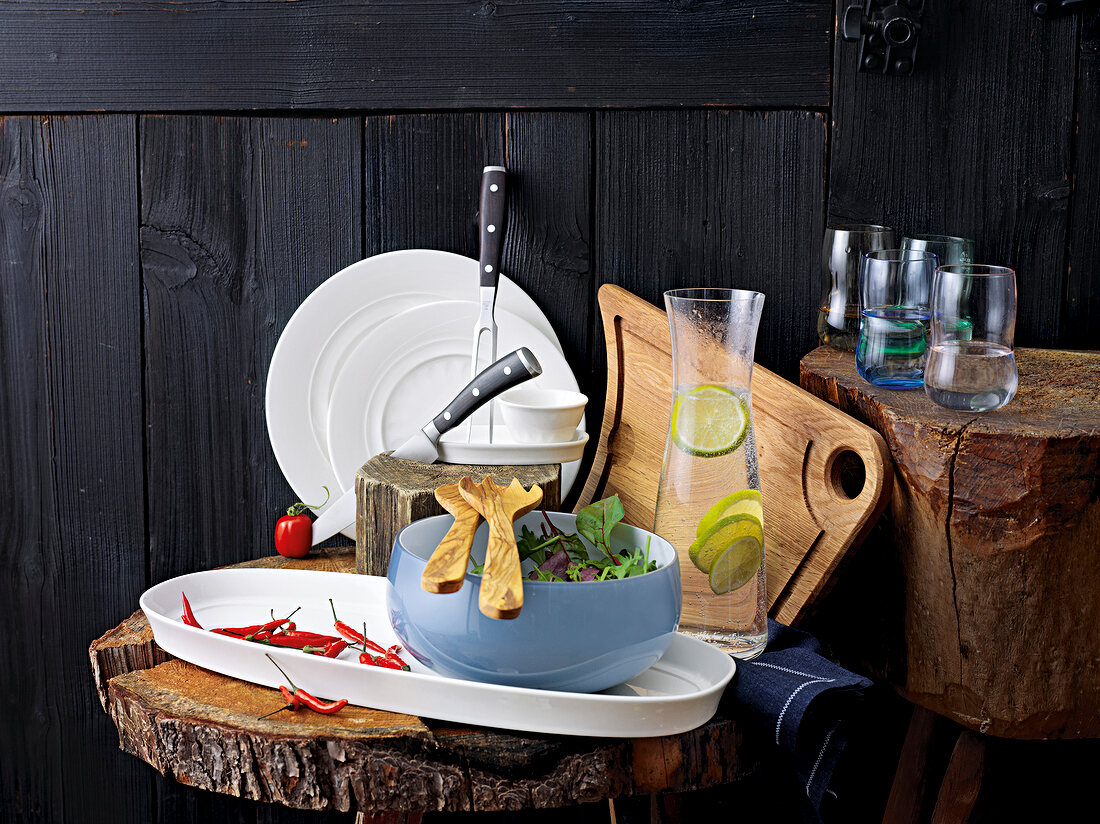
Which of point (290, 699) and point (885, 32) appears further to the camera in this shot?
point (885, 32)

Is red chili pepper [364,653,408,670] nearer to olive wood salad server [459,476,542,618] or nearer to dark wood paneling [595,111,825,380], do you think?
olive wood salad server [459,476,542,618]

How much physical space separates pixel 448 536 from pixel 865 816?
943 millimetres

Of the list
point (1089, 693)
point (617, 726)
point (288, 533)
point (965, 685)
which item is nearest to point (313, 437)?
point (288, 533)

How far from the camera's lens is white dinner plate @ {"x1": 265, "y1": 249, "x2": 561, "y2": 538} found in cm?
118

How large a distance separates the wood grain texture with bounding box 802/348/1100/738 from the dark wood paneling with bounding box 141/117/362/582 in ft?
2.58

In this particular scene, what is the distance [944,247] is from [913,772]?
0.63m

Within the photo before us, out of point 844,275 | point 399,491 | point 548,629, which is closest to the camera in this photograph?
point 548,629

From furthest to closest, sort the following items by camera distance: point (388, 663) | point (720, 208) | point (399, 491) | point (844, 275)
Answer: point (720, 208) → point (844, 275) → point (399, 491) → point (388, 663)

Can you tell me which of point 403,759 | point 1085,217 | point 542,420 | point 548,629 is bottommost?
point 403,759

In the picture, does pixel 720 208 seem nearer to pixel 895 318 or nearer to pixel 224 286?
pixel 895 318

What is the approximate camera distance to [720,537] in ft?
2.63

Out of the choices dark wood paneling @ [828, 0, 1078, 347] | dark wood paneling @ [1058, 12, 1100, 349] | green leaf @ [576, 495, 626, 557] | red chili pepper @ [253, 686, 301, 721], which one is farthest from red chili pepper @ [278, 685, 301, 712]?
dark wood paneling @ [1058, 12, 1100, 349]

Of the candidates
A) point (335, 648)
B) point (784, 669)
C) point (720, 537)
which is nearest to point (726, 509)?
point (720, 537)

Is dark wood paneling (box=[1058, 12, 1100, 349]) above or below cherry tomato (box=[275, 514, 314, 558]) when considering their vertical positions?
above
